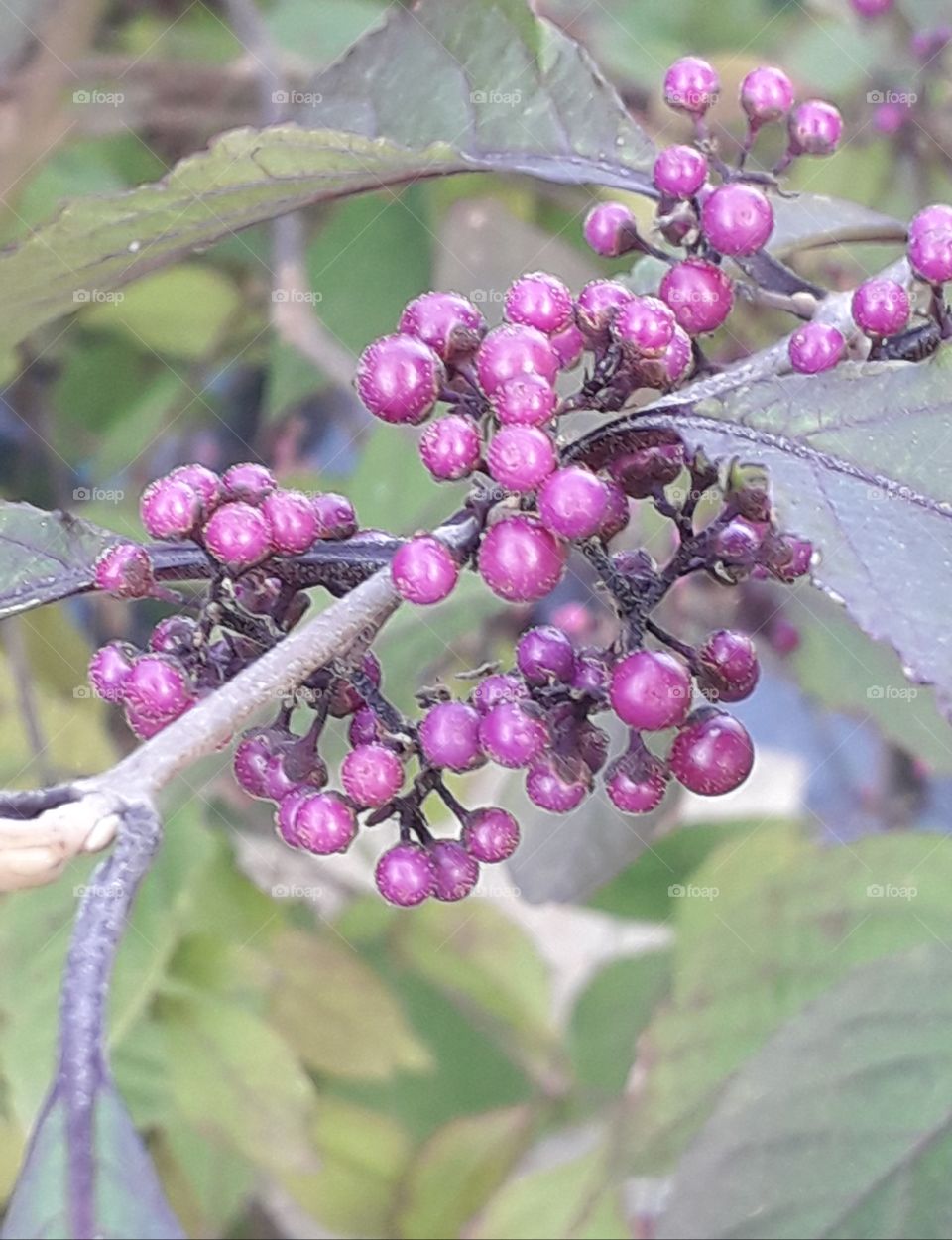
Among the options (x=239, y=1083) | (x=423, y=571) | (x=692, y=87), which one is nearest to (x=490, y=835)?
(x=423, y=571)

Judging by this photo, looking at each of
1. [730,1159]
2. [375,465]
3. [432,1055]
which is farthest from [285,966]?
[730,1159]

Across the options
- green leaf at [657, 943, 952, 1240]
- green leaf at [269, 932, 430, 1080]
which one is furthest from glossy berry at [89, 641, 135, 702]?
green leaf at [269, 932, 430, 1080]

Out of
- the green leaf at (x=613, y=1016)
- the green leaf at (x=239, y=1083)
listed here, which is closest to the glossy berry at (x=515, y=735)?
the green leaf at (x=239, y=1083)

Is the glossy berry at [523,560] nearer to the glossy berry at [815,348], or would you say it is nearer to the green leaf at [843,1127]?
the glossy berry at [815,348]

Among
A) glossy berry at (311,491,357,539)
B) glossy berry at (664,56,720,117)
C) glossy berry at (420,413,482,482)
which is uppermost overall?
glossy berry at (664,56,720,117)

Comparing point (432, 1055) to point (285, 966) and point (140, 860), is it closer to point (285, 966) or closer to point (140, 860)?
point (285, 966)

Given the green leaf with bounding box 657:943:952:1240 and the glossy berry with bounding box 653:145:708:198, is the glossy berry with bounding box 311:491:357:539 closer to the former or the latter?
the glossy berry with bounding box 653:145:708:198
